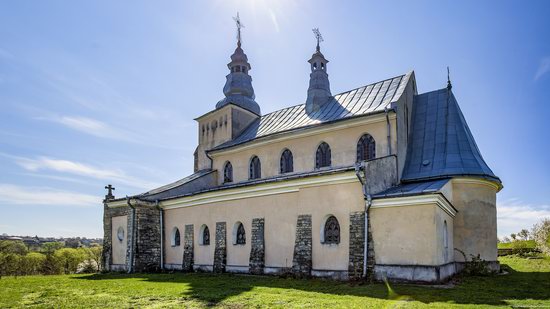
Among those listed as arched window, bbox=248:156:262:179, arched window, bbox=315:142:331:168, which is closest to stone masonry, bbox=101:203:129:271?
arched window, bbox=248:156:262:179

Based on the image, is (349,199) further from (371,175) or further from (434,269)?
(434,269)

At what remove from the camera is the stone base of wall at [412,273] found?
45.2 feet

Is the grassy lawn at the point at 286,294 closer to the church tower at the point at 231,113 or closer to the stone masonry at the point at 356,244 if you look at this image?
the stone masonry at the point at 356,244

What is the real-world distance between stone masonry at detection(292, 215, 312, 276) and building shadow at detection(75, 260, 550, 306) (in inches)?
30.1

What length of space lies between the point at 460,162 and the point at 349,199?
680 cm

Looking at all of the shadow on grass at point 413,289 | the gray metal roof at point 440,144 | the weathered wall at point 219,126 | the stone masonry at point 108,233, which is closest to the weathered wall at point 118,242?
the stone masonry at point 108,233

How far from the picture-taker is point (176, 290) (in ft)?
44.1

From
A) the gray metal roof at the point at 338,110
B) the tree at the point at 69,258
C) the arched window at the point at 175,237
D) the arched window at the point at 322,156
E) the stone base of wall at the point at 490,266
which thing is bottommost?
the tree at the point at 69,258

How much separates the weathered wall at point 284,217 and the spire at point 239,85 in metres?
10.6

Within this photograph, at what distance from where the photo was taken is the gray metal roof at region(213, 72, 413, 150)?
20695 mm

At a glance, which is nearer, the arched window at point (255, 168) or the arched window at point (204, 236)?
the arched window at point (204, 236)

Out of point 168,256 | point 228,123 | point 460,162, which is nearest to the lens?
point 460,162

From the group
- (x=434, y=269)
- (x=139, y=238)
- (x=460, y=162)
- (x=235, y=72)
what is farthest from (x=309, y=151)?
(x=235, y=72)

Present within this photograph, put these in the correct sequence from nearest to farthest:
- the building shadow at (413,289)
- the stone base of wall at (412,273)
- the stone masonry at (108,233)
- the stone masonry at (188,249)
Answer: the building shadow at (413,289), the stone base of wall at (412,273), the stone masonry at (188,249), the stone masonry at (108,233)
